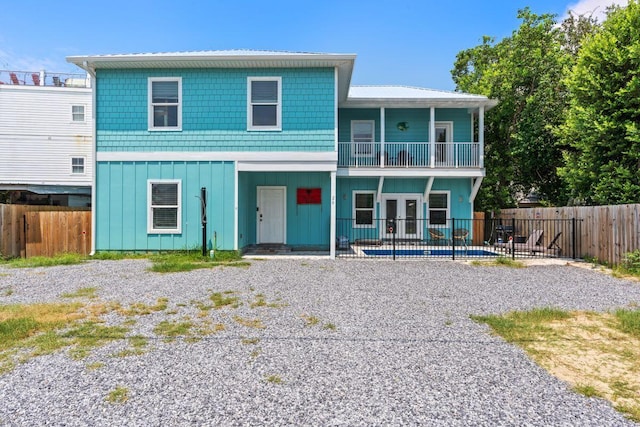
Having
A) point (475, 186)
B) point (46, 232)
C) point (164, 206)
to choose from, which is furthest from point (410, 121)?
point (46, 232)

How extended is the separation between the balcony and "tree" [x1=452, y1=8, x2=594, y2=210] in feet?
10.4

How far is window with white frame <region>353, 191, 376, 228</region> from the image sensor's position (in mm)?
14742

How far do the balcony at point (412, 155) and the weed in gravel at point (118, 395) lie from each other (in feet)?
37.1

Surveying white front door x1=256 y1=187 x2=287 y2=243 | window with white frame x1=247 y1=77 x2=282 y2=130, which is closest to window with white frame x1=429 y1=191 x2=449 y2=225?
white front door x1=256 y1=187 x2=287 y2=243

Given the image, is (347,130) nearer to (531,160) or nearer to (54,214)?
(531,160)

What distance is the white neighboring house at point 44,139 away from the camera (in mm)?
16938

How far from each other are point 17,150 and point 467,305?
20230 millimetres

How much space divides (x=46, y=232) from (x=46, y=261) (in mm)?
1876

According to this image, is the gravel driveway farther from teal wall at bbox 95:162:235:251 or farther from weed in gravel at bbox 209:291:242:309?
teal wall at bbox 95:162:235:251

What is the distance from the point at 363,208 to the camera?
14.8 meters

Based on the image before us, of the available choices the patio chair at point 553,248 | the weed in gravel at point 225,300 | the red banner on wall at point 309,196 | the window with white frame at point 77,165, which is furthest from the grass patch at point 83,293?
the window with white frame at point 77,165

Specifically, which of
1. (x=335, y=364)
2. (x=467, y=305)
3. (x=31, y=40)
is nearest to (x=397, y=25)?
(x=467, y=305)

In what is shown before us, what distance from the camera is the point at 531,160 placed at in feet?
52.7

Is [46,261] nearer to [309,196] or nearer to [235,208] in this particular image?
[235,208]
